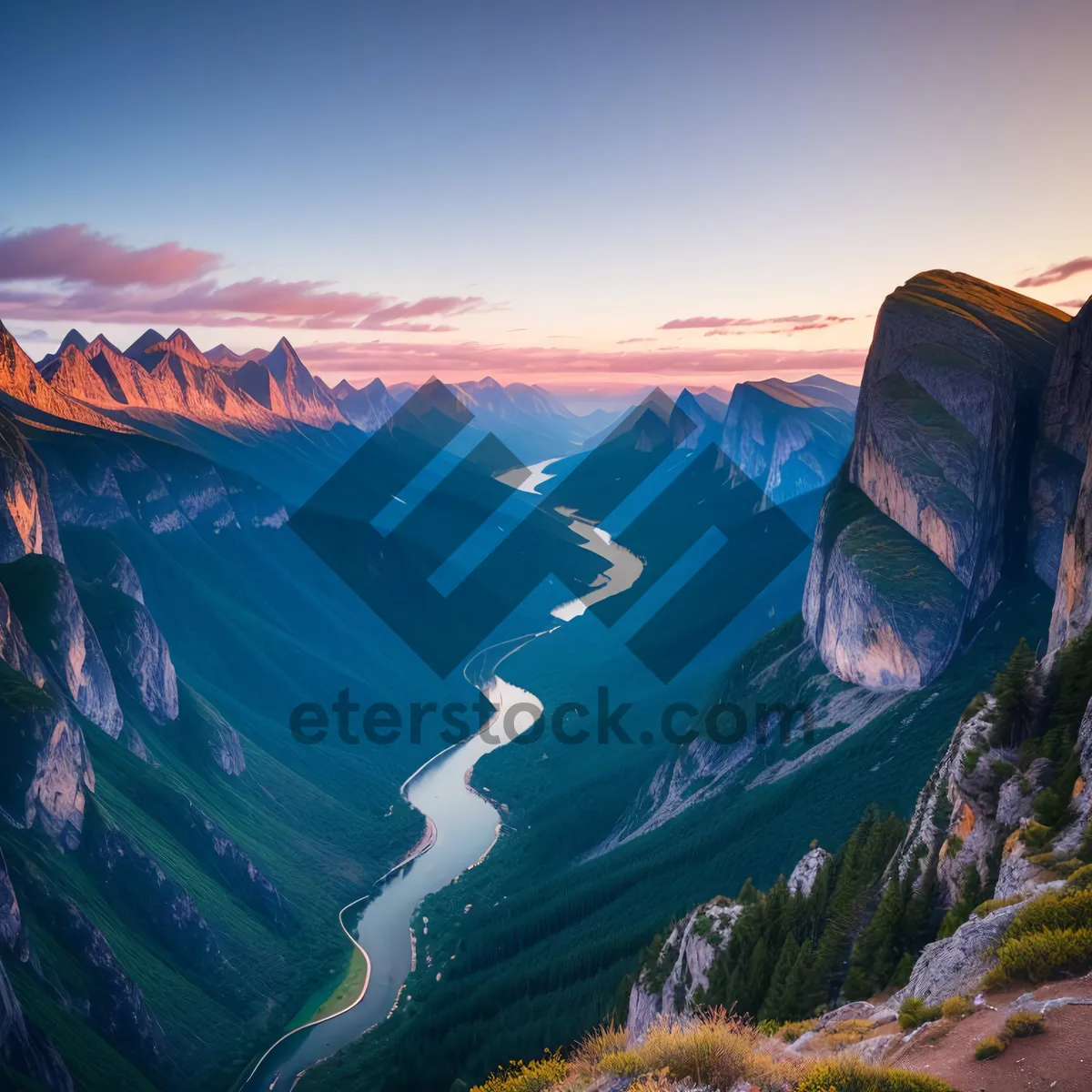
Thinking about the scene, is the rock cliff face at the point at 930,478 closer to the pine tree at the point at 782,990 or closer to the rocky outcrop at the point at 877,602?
the rocky outcrop at the point at 877,602

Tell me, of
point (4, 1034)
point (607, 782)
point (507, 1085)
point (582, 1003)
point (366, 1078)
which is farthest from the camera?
point (607, 782)

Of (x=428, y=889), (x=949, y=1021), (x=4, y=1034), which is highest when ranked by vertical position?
(x=949, y=1021)

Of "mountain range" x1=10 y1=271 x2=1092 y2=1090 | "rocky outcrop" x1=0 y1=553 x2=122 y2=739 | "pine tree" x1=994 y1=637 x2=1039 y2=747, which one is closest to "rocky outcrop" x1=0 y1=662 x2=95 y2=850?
"mountain range" x1=10 y1=271 x2=1092 y2=1090

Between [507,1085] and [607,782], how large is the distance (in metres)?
110

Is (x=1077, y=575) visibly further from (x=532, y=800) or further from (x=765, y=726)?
(x=532, y=800)

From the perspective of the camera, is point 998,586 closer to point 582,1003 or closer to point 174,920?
point 582,1003

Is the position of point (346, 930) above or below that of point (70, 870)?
below

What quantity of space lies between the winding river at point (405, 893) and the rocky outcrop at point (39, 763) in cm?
2973

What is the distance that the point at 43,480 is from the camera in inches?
4648

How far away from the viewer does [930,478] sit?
87.9 metres

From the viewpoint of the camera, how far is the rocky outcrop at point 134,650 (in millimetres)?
117688

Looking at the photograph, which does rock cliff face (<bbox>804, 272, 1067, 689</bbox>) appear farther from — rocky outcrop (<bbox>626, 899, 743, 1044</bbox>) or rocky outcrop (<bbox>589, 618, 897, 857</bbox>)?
rocky outcrop (<bbox>626, 899, 743, 1044</bbox>)

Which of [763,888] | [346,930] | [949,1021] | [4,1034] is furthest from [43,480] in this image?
[949,1021]

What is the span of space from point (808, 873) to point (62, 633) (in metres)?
91.2
